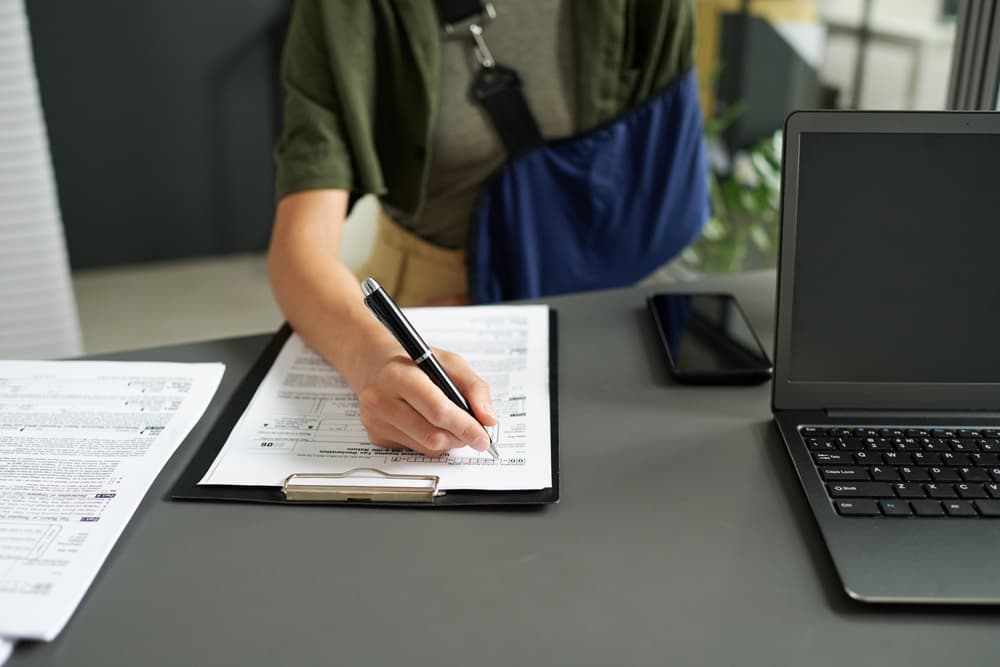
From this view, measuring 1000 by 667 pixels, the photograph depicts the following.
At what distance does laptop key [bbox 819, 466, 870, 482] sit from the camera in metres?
0.62

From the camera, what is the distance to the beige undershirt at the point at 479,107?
A: 1144mm

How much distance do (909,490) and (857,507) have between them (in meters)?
0.04

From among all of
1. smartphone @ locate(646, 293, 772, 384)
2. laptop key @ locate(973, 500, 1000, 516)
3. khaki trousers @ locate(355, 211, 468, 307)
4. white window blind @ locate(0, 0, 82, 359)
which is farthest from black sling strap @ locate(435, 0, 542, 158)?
white window blind @ locate(0, 0, 82, 359)

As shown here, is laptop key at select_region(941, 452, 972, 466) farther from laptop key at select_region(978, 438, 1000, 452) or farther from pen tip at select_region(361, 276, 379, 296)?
pen tip at select_region(361, 276, 379, 296)

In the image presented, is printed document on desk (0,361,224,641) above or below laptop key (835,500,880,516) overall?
above

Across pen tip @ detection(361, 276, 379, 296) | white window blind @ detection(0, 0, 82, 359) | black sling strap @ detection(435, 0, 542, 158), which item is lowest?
white window blind @ detection(0, 0, 82, 359)

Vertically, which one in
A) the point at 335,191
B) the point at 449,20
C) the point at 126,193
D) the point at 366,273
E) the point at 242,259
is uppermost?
the point at 449,20

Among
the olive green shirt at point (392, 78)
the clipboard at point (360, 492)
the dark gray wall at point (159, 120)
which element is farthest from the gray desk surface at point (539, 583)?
the dark gray wall at point (159, 120)

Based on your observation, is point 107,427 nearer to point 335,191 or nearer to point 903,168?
point 335,191

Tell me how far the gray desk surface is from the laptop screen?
0.10 m

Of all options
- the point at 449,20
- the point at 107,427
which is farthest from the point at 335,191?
the point at 107,427

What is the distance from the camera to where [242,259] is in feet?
10.3

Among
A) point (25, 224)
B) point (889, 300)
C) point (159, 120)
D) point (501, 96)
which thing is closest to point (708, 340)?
point (889, 300)

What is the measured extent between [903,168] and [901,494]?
242 millimetres
